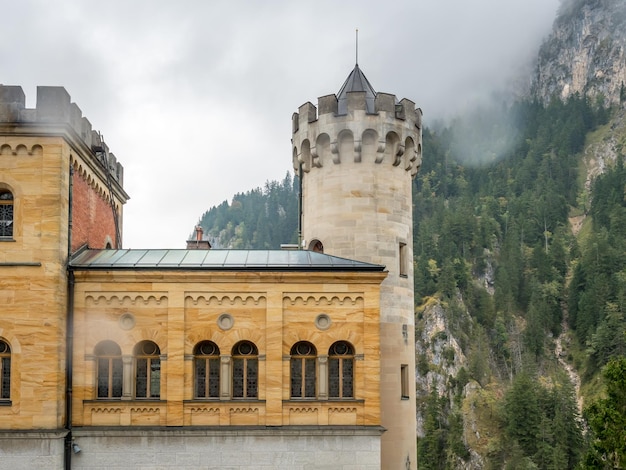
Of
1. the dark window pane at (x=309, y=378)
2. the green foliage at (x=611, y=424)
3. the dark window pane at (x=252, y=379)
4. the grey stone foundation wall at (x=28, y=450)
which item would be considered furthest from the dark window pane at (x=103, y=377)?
the green foliage at (x=611, y=424)

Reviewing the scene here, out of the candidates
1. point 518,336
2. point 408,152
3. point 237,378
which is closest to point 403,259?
point 408,152

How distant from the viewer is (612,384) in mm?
40812

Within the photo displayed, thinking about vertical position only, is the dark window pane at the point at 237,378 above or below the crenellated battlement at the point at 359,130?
below

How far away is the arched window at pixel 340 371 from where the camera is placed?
23109 millimetres

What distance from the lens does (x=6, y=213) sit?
74.5 feet

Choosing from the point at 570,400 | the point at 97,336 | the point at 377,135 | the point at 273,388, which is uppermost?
the point at 377,135

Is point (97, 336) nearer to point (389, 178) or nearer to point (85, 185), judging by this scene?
point (85, 185)

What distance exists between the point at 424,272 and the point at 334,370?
155461 mm

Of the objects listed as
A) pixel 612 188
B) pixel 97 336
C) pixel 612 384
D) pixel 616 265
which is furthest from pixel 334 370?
pixel 612 188

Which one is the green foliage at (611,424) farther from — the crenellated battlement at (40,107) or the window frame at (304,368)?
the crenellated battlement at (40,107)

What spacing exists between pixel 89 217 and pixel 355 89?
34.4 ft

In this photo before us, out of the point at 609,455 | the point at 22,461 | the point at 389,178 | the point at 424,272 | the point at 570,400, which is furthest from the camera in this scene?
the point at 424,272

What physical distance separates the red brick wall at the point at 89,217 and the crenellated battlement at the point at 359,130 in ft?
24.5

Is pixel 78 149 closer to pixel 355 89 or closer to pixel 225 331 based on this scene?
pixel 225 331
